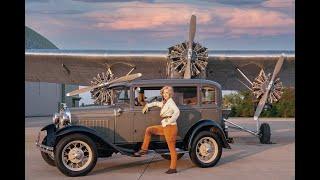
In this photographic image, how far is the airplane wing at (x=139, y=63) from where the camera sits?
1455 centimetres

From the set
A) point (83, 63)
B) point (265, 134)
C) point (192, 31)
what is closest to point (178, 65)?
point (192, 31)

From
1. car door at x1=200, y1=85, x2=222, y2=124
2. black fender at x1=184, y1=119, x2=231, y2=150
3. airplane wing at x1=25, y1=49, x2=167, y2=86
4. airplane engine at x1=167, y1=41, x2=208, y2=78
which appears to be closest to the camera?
black fender at x1=184, y1=119, x2=231, y2=150

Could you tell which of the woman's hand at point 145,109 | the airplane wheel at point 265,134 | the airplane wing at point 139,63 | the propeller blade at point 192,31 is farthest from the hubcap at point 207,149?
the airplane wing at point 139,63

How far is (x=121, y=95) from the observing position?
832 centimetres

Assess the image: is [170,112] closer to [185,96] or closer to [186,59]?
[185,96]

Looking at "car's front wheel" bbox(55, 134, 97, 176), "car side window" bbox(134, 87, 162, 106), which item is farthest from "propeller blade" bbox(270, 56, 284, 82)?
"car's front wheel" bbox(55, 134, 97, 176)

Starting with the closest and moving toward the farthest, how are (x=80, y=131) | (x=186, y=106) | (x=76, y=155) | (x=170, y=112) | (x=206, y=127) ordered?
1. (x=76, y=155)
2. (x=80, y=131)
3. (x=170, y=112)
4. (x=206, y=127)
5. (x=186, y=106)

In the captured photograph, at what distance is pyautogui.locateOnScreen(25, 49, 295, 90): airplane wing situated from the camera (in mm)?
14555

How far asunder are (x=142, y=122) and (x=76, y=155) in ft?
4.66

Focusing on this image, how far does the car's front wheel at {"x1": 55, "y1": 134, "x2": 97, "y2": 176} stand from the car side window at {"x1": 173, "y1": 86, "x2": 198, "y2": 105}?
1.88 metres

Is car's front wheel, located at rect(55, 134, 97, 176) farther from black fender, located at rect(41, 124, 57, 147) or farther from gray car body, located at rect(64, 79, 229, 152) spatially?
gray car body, located at rect(64, 79, 229, 152)
